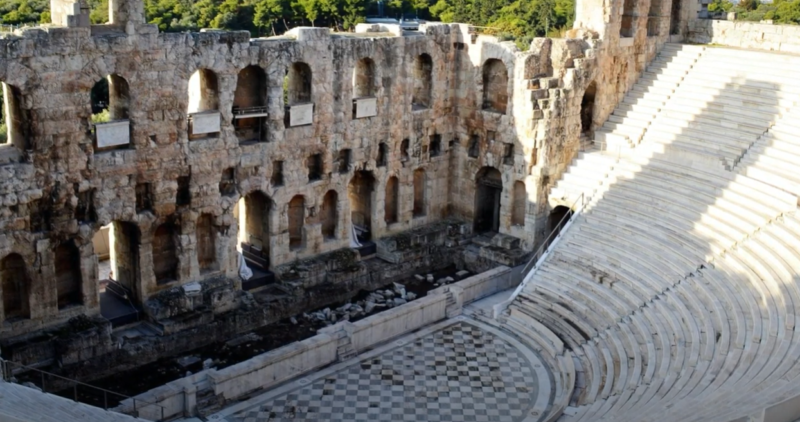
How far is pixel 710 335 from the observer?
20578mm

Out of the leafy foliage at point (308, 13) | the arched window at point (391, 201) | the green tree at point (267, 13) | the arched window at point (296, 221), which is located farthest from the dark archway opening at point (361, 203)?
the green tree at point (267, 13)

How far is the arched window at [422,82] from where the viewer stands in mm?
30859

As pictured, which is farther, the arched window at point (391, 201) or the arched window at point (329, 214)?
the arched window at point (391, 201)

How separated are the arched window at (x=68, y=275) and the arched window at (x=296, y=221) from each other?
21.6 feet

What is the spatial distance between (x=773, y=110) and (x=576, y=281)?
833 cm

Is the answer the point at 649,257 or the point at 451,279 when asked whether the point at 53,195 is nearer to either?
the point at 451,279

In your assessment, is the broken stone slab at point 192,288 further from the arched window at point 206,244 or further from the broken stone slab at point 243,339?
the broken stone slab at point 243,339

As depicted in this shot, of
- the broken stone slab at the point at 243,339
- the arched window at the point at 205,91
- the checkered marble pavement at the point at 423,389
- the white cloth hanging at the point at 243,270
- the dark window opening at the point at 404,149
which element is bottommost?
the checkered marble pavement at the point at 423,389

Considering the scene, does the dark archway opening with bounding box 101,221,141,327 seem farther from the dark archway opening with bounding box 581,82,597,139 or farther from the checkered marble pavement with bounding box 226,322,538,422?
the dark archway opening with bounding box 581,82,597,139

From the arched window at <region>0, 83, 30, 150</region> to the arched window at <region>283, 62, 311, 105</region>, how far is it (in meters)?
7.79

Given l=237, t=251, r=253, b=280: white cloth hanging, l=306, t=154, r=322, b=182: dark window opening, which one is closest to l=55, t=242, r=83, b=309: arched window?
l=237, t=251, r=253, b=280: white cloth hanging

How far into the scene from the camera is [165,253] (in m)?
25.7

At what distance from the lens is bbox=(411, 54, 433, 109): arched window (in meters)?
30.9

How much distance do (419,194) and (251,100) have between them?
7.54 m
